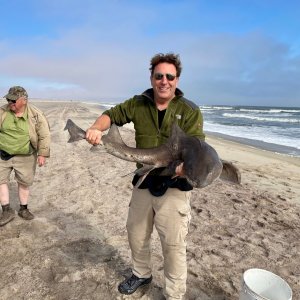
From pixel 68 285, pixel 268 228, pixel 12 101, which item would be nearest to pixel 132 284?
pixel 68 285

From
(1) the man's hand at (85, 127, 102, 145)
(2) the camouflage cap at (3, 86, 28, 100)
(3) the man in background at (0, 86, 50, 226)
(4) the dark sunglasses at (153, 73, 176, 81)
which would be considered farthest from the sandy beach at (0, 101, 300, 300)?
(4) the dark sunglasses at (153, 73, 176, 81)

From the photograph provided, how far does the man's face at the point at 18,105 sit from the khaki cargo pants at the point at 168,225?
2660mm

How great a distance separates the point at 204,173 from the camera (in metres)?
2.97

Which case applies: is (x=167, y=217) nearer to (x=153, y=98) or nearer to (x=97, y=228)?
(x=153, y=98)

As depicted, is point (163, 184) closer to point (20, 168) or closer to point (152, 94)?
point (152, 94)

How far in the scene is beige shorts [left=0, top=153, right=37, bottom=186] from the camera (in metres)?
5.57

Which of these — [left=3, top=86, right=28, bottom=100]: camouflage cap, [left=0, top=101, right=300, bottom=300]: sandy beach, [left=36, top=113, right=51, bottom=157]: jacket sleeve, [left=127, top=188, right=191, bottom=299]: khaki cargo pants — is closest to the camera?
[left=127, top=188, right=191, bottom=299]: khaki cargo pants

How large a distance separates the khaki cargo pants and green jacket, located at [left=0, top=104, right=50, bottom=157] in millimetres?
2646

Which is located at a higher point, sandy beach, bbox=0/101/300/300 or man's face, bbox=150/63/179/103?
man's face, bbox=150/63/179/103

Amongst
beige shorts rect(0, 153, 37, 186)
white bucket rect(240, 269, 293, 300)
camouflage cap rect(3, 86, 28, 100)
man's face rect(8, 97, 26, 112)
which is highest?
camouflage cap rect(3, 86, 28, 100)

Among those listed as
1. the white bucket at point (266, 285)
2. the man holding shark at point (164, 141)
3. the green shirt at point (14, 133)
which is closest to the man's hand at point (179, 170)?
the man holding shark at point (164, 141)

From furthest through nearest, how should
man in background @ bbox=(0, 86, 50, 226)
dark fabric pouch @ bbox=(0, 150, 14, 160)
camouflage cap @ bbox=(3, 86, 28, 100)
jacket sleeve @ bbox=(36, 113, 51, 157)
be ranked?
1. jacket sleeve @ bbox=(36, 113, 51, 157)
2. dark fabric pouch @ bbox=(0, 150, 14, 160)
3. man in background @ bbox=(0, 86, 50, 226)
4. camouflage cap @ bbox=(3, 86, 28, 100)

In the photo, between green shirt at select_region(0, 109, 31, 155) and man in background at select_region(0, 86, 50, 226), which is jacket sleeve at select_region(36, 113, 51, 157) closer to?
man in background at select_region(0, 86, 50, 226)

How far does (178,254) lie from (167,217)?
404 millimetres
